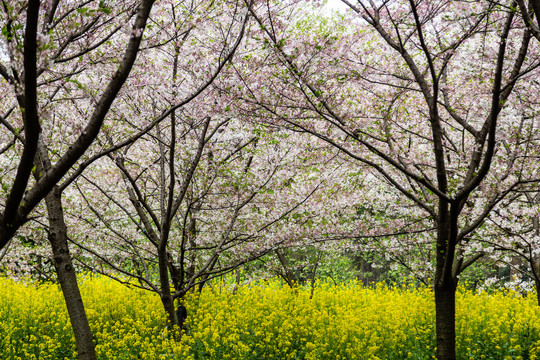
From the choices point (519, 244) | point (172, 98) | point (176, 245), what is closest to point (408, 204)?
point (519, 244)

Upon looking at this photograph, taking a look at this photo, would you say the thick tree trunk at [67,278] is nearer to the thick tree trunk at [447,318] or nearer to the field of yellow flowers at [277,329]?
the field of yellow flowers at [277,329]

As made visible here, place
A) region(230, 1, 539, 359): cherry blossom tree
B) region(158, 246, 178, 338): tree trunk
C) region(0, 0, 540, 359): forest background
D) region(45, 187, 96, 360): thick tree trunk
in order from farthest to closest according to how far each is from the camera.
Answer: region(158, 246, 178, 338): tree trunk
region(45, 187, 96, 360): thick tree trunk
region(230, 1, 539, 359): cherry blossom tree
region(0, 0, 540, 359): forest background

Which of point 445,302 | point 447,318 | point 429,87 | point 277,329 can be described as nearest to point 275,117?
point 429,87

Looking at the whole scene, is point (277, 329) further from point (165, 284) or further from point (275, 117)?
point (275, 117)

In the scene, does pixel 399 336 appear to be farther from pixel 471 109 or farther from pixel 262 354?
pixel 471 109

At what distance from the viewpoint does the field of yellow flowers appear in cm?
681

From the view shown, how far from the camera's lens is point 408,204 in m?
8.47

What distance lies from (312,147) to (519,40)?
A: 3358 mm

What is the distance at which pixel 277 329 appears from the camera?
7.87 meters

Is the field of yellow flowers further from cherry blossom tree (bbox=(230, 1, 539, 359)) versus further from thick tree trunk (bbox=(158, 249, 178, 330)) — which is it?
cherry blossom tree (bbox=(230, 1, 539, 359))

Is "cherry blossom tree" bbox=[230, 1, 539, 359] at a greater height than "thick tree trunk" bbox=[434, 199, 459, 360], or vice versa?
"cherry blossom tree" bbox=[230, 1, 539, 359]

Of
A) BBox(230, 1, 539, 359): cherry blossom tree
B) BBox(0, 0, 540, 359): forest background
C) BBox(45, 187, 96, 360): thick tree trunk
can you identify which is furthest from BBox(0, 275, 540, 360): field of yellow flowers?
BBox(230, 1, 539, 359): cherry blossom tree

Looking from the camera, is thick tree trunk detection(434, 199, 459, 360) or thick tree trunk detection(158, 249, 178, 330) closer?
thick tree trunk detection(434, 199, 459, 360)

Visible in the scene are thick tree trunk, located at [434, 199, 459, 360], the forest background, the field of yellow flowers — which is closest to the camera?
the forest background
